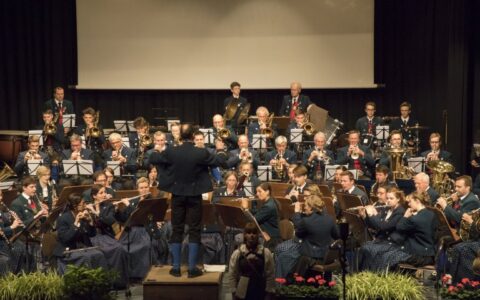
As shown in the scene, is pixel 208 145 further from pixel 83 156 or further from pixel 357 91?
pixel 357 91

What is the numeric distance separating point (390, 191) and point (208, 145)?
5144 mm

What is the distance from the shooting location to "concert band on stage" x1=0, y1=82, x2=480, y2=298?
9.82 metres

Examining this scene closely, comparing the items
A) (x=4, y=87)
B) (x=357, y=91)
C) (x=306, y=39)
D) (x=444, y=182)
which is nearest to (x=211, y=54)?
(x=306, y=39)

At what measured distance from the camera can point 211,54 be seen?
1900 cm

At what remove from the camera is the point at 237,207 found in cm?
1045

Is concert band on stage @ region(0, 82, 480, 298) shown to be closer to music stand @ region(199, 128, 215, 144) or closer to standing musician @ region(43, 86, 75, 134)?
music stand @ region(199, 128, 215, 144)

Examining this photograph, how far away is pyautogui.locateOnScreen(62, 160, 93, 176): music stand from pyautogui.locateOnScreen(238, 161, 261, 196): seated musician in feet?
8.72

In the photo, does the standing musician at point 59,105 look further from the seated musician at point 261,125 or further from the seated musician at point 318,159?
the seated musician at point 318,159

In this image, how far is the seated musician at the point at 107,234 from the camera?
37.2 ft

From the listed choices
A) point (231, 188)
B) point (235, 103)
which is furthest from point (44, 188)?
point (235, 103)

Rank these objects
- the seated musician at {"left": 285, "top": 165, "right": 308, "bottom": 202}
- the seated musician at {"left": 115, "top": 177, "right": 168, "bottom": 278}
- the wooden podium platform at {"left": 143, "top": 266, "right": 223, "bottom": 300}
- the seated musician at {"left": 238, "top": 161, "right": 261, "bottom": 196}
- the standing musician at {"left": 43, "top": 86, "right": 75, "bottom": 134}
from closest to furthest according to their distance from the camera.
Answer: the wooden podium platform at {"left": 143, "top": 266, "right": 223, "bottom": 300} → the seated musician at {"left": 115, "top": 177, "right": 168, "bottom": 278} → the seated musician at {"left": 285, "top": 165, "right": 308, "bottom": 202} → the seated musician at {"left": 238, "top": 161, "right": 261, "bottom": 196} → the standing musician at {"left": 43, "top": 86, "right": 75, "bottom": 134}

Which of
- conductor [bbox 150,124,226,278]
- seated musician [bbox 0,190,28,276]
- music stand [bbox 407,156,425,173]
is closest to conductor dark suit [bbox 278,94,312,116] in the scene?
music stand [bbox 407,156,425,173]

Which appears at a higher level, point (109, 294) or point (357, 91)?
point (357, 91)

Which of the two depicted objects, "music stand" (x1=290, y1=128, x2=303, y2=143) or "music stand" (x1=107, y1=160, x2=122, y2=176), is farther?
"music stand" (x1=290, y1=128, x2=303, y2=143)
